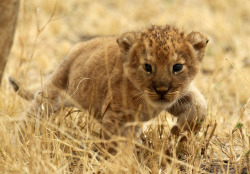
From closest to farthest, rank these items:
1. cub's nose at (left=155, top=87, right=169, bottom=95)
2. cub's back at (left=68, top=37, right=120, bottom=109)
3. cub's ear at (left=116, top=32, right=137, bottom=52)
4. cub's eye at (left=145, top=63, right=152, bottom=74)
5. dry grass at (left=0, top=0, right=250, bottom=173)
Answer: dry grass at (left=0, top=0, right=250, bottom=173)
cub's nose at (left=155, top=87, right=169, bottom=95)
cub's eye at (left=145, top=63, right=152, bottom=74)
cub's ear at (left=116, top=32, right=137, bottom=52)
cub's back at (left=68, top=37, right=120, bottom=109)

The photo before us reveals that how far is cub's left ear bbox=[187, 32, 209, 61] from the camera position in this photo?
4.14 m

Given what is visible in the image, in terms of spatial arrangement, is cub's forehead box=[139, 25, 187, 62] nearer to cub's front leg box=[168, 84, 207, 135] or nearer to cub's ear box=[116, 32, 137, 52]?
cub's ear box=[116, 32, 137, 52]

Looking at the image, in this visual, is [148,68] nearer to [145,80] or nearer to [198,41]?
[145,80]

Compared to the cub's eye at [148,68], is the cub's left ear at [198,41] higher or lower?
higher

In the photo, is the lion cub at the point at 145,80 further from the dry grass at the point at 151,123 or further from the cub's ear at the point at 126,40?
the dry grass at the point at 151,123

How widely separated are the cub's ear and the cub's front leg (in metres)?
0.72

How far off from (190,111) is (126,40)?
0.94m

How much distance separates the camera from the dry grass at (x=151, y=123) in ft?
12.0

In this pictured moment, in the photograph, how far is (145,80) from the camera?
390cm

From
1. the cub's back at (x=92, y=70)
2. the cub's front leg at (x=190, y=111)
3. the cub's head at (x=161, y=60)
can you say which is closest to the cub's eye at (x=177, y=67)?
the cub's head at (x=161, y=60)

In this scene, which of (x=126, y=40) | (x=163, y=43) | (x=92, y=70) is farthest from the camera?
(x=92, y=70)

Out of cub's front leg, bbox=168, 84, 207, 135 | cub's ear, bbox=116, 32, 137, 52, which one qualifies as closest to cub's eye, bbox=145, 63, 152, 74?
cub's ear, bbox=116, 32, 137, 52

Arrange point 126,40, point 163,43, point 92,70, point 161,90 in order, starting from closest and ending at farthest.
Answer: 1. point 161,90
2. point 163,43
3. point 126,40
4. point 92,70

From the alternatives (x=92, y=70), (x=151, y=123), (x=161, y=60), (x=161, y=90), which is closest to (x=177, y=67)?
Result: (x=161, y=60)
